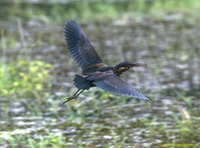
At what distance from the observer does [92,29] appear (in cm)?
1249

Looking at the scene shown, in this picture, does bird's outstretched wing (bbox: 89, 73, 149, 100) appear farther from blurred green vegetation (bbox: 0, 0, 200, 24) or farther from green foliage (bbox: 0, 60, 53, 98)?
blurred green vegetation (bbox: 0, 0, 200, 24)

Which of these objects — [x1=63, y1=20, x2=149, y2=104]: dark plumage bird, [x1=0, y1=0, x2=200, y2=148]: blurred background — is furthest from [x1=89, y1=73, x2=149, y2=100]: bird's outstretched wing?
[x1=0, y1=0, x2=200, y2=148]: blurred background

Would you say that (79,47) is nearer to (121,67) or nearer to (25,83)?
(121,67)

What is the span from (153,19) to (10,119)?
782cm

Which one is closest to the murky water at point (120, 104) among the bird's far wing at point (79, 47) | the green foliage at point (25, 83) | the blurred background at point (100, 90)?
the blurred background at point (100, 90)

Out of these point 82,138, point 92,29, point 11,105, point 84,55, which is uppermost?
point 92,29

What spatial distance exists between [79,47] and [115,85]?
3.35 feet

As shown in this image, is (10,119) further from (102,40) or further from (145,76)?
(102,40)

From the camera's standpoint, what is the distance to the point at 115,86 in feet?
15.4

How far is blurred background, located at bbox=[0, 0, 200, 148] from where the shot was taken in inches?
240

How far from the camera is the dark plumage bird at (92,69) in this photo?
4680 millimetres

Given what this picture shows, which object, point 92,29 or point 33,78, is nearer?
point 33,78

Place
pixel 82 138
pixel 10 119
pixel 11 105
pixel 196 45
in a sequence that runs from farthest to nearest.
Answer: pixel 196 45 < pixel 11 105 < pixel 10 119 < pixel 82 138

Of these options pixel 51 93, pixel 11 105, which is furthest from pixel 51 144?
pixel 51 93
